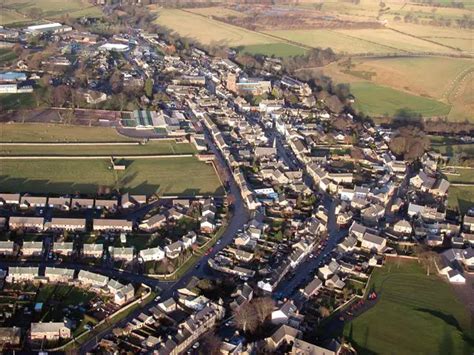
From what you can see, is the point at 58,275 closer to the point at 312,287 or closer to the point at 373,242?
the point at 312,287

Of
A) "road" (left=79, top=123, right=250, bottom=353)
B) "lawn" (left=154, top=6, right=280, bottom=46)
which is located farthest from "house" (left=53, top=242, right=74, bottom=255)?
"lawn" (left=154, top=6, right=280, bottom=46)

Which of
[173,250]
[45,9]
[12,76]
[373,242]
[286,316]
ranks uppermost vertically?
[373,242]

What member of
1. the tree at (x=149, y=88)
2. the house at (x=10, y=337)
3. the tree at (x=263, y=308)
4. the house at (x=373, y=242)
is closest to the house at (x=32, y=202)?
the house at (x=10, y=337)

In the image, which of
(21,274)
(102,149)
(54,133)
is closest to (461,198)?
(102,149)

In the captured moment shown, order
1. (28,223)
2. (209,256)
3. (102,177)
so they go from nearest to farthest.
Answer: (209,256) → (28,223) → (102,177)

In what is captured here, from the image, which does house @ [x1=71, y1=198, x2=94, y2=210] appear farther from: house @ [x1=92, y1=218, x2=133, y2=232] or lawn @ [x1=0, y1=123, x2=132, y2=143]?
lawn @ [x1=0, y1=123, x2=132, y2=143]

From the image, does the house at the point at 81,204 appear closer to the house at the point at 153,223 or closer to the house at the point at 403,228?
the house at the point at 153,223
